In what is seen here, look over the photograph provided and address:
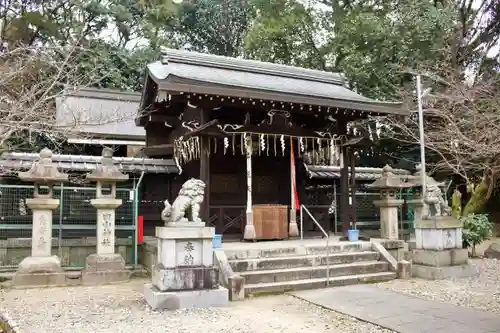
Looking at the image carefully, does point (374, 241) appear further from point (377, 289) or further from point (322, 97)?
point (322, 97)

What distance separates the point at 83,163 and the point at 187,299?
22.8ft

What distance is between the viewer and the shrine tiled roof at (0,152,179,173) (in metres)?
11.0

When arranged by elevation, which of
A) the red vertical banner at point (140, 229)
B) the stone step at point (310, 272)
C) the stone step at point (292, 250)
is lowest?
the stone step at point (310, 272)

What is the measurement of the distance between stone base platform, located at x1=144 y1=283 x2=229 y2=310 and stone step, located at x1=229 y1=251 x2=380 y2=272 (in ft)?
3.80

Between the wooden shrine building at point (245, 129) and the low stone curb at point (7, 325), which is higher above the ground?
the wooden shrine building at point (245, 129)

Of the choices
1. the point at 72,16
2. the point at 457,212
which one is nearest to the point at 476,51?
the point at 457,212

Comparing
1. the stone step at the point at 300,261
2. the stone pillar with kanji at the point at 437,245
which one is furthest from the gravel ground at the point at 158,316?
the stone pillar with kanji at the point at 437,245

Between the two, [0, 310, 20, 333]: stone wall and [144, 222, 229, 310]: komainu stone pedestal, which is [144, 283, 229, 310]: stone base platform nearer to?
[144, 222, 229, 310]: komainu stone pedestal

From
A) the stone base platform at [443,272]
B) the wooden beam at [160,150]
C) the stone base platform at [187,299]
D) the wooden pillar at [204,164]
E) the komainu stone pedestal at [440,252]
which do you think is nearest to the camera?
the stone base platform at [187,299]

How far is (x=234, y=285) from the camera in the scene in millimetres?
7027

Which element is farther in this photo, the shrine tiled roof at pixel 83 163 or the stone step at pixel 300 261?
the shrine tiled roof at pixel 83 163

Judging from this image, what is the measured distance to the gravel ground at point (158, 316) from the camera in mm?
5445

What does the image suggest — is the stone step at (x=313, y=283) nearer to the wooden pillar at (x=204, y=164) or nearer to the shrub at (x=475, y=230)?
the wooden pillar at (x=204, y=164)

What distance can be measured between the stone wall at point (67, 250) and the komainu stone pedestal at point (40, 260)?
125 cm
